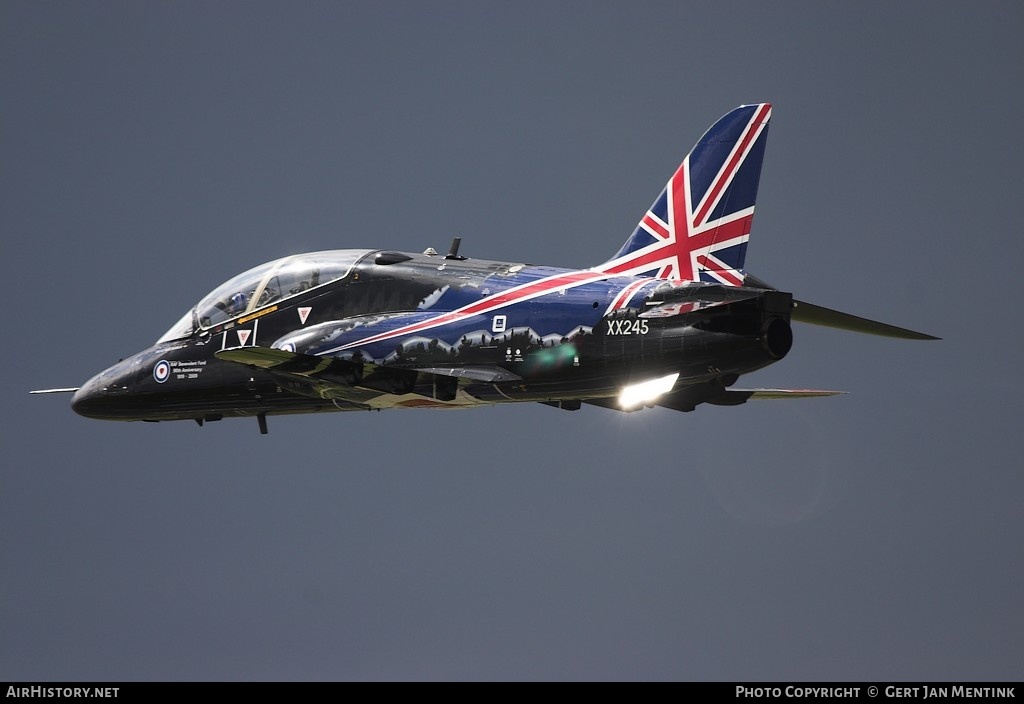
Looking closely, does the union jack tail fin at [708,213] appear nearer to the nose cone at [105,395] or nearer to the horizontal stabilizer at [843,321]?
the horizontal stabilizer at [843,321]

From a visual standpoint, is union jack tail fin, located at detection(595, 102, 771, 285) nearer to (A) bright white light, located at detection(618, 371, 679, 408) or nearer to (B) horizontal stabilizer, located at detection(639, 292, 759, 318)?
(B) horizontal stabilizer, located at detection(639, 292, 759, 318)

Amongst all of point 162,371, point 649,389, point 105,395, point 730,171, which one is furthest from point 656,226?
point 105,395

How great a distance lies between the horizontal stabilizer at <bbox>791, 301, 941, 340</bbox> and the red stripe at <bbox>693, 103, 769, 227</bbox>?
312 cm

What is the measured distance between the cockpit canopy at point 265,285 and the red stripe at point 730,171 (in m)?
6.74

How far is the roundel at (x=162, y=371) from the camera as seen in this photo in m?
36.5

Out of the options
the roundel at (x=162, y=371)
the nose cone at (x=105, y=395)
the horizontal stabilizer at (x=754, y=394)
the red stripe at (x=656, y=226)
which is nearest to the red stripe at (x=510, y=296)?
the red stripe at (x=656, y=226)

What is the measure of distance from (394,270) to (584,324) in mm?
4650

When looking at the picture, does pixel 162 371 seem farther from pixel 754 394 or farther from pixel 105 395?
pixel 754 394
